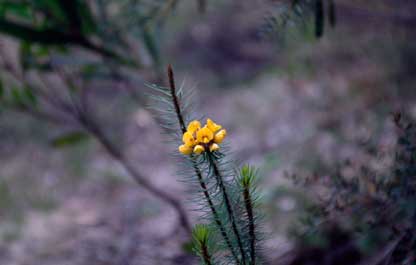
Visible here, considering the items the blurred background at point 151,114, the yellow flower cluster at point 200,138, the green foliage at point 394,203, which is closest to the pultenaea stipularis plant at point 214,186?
the yellow flower cluster at point 200,138

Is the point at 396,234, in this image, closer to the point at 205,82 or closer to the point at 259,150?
the point at 259,150

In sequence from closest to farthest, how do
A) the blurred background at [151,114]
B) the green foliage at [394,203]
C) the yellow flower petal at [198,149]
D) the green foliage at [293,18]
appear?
the yellow flower petal at [198,149]
the green foliage at [394,203]
the green foliage at [293,18]
the blurred background at [151,114]

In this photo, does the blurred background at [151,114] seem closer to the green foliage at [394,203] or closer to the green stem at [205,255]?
the green foliage at [394,203]

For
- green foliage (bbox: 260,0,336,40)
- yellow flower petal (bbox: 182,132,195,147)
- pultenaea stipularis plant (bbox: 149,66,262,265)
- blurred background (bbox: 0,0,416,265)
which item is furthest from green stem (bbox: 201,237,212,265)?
green foliage (bbox: 260,0,336,40)

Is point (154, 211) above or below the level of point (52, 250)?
above

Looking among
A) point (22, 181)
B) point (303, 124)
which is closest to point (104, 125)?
point (22, 181)

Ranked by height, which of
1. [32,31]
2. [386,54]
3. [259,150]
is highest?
[386,54]

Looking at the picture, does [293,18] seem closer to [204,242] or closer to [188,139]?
[188,139]
